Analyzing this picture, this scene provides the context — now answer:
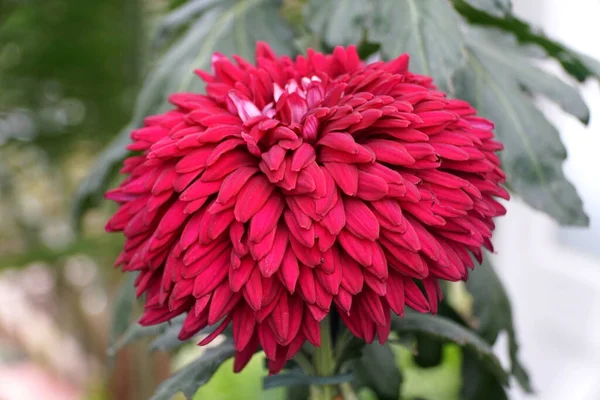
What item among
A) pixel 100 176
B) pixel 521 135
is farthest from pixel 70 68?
pixel 521 135

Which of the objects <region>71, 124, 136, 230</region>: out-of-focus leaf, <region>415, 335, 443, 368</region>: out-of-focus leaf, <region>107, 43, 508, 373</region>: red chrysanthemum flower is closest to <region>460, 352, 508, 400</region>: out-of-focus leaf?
<region>415, 335, 443, 368</region>: out-of-focus leaf

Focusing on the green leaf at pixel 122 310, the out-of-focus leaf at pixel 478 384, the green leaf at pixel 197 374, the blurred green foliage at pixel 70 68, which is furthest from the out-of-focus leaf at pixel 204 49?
the blurred green foliage at pixel 70 68

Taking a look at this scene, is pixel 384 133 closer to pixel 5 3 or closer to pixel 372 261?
pixel 372 261

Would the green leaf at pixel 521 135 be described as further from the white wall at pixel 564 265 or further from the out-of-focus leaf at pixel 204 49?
the white wall at pixel 564 265

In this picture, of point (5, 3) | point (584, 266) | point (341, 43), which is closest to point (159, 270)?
point (341, 43)

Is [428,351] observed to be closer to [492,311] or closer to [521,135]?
[492,311]

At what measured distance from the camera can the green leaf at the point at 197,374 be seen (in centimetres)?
37

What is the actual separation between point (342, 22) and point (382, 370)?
30 cm

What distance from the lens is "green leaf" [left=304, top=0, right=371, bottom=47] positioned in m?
0.47

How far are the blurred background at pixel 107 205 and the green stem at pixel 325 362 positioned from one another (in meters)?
0.40

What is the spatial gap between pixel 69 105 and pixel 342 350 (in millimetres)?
1069

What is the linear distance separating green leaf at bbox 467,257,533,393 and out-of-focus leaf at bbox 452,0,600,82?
21cm

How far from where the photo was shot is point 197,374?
0.38 m

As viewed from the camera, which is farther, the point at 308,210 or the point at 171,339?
the point at 171,339
